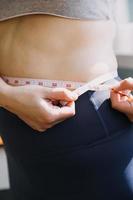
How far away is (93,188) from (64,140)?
0.39 ft

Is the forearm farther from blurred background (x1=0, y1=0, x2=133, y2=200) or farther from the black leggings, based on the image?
blurred background (x1=0, y1=0, x2=133, y2=200)

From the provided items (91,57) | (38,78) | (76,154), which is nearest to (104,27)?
(91,57)

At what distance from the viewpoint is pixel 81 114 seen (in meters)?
0.70

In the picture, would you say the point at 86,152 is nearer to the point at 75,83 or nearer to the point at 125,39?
the point at 75,83

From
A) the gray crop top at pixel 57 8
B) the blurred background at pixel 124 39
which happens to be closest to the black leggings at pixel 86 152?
the gray crop top at pixel 57 8

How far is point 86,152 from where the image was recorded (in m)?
0.70

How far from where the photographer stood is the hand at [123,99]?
2.26 ft

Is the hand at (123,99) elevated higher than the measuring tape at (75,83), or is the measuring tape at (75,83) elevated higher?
the measuring tape at (75,83)

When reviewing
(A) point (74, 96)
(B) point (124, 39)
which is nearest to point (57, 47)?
(A) point (74, 96)

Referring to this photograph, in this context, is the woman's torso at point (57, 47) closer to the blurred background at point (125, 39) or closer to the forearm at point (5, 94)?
A: the forearm at point (5, 94)

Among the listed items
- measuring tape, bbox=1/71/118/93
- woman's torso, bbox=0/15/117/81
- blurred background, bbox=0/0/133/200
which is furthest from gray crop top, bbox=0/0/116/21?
blurred background, bbox=0/0/133/200

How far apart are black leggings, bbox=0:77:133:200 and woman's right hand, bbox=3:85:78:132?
0.03 m

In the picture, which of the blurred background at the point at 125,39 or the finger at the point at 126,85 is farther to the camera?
the blurred background at the point at 125,39

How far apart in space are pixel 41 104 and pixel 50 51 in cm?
14
